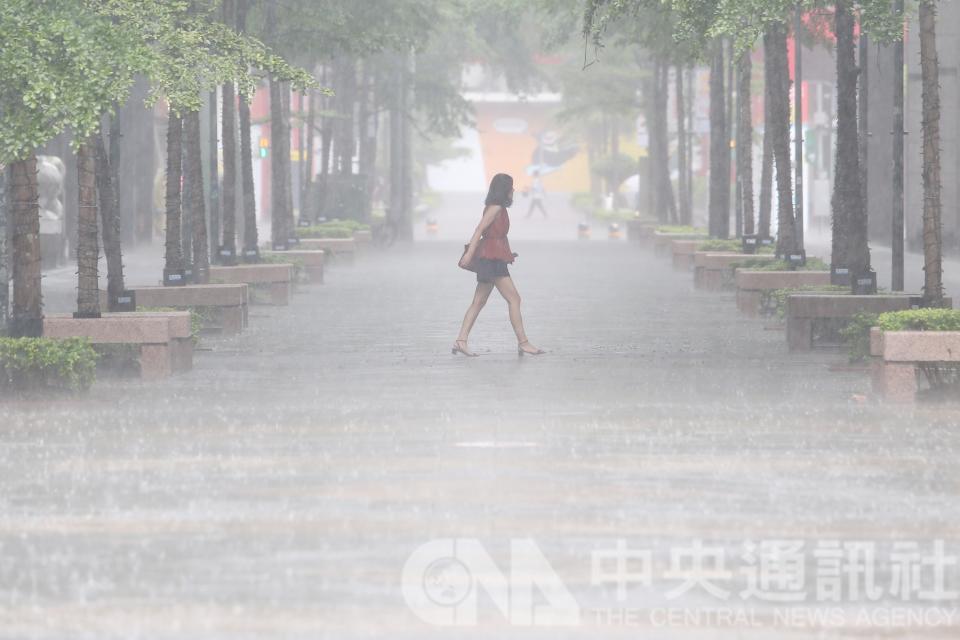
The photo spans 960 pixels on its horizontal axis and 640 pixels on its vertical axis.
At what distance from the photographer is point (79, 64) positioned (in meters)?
15.5

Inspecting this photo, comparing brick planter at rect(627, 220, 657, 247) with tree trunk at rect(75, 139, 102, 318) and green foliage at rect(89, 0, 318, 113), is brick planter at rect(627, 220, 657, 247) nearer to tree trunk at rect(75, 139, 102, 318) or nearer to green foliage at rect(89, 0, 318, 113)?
green foliage at rect(89, 0, 318, 113)

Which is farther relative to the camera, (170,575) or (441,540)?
(441,540)

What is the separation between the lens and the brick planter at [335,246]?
140ft

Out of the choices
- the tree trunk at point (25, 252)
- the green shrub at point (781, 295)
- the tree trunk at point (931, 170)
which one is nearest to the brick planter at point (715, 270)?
the green shrub at point (781, 295)

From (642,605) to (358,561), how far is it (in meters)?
1.46

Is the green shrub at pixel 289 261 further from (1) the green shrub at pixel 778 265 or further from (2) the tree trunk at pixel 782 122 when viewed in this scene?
(2) the tree trunk at pixel 782 122

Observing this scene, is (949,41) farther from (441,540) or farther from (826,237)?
(441,540)

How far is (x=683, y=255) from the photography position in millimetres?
40906

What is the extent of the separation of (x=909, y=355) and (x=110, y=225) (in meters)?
8.34

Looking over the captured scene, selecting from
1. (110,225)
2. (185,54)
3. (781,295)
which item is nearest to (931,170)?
(781,295)

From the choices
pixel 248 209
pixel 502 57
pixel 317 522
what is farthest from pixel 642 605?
pixel 502 57

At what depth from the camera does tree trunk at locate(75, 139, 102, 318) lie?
61.1 ft

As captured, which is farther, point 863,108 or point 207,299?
point 863,108

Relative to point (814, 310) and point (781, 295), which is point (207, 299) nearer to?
point (781, 295)
